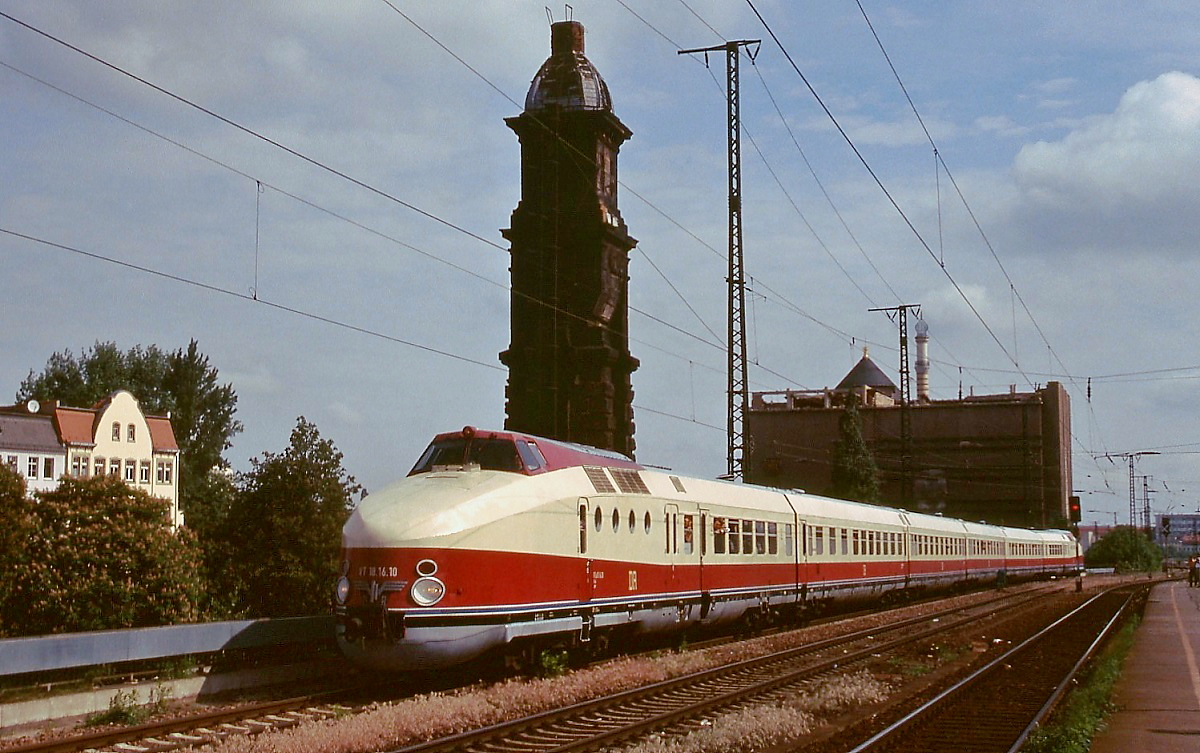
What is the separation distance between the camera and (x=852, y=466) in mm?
101375

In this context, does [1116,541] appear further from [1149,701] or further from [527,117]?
[1149,701]

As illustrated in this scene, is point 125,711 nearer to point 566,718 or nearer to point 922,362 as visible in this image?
point 566,718

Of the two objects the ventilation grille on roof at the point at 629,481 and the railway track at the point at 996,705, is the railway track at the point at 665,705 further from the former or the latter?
the ventilation grille on roof at the point at 629,481

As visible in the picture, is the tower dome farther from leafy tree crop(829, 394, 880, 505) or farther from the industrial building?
the industrial building

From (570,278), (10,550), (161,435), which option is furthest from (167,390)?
(10,550)

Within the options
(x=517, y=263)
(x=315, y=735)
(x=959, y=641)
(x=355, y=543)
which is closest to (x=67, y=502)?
(x=355, y=543)

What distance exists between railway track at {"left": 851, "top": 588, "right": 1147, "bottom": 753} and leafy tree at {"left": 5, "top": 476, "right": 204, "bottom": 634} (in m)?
14.3

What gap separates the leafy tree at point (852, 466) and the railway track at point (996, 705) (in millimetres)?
70774

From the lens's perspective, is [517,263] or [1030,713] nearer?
[1030,713]

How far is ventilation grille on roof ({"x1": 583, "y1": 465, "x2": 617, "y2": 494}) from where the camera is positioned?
853 inches

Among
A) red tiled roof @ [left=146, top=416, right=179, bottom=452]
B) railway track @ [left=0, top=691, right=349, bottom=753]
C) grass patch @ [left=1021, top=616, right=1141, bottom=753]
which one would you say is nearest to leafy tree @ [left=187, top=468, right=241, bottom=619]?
railway track @ [left=0, top=691, right=349, bottom=753]

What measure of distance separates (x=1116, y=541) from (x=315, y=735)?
5991 inches

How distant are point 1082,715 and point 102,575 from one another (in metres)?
18.9

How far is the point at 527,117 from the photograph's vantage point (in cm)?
6481
